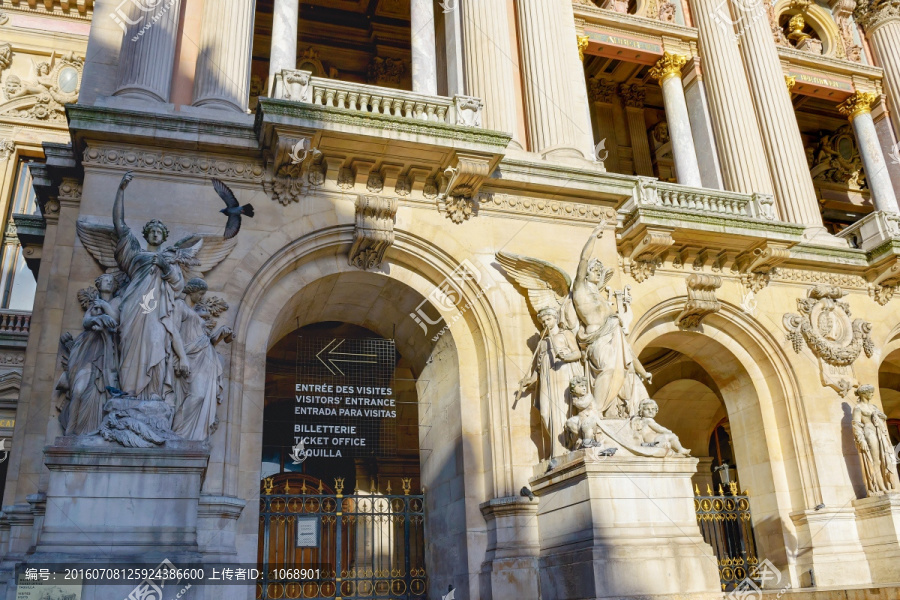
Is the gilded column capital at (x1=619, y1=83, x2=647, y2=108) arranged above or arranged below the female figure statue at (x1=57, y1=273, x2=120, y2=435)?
above

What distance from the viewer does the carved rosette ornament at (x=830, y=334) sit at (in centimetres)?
1808

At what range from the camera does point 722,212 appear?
58.8 ft

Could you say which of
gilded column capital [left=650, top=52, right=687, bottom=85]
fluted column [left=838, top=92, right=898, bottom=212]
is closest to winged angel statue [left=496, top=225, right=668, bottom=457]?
gilded column capital [left=650, top=52, right=687, bottom=85]

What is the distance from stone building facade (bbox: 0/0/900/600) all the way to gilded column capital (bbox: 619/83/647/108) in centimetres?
445

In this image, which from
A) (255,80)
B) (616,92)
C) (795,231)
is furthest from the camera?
(616,92)

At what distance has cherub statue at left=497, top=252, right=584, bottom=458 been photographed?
1298cm

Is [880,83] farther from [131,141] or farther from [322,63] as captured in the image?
[131,141]

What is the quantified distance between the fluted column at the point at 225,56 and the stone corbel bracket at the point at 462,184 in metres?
4.07

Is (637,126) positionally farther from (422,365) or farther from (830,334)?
(422,365)

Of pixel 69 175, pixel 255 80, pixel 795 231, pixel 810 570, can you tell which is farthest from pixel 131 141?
pixel 810 570

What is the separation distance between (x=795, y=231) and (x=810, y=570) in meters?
7.37

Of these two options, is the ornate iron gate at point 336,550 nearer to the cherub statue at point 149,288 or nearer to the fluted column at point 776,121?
the cherub statue at point 149,288

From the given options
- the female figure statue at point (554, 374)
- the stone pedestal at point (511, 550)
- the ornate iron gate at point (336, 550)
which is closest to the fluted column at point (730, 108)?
the female figure statue at point (554, 374)

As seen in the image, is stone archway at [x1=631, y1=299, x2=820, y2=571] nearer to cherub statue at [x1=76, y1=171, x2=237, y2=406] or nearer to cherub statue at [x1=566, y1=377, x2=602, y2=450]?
cherub statue at [x1=566, y1=377, x2=602, y2=450]
